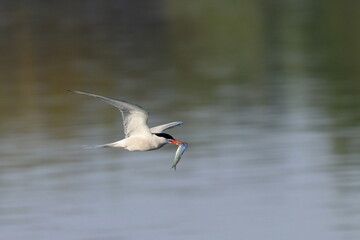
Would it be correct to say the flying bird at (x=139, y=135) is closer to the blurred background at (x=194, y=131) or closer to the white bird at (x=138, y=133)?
the white bird at (x=138, y=133)

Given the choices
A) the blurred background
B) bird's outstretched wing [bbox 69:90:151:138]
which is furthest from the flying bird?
the blurred background

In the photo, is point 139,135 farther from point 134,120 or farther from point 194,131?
point 194,131

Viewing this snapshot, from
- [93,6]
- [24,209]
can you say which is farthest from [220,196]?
[93,6]

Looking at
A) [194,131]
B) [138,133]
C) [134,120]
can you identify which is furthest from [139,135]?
[194,131]

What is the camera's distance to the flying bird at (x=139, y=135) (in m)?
7.31

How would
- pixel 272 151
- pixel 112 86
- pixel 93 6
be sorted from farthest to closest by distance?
1. pixel 93 6
2. pixel 112 86
3. pixel 272 151

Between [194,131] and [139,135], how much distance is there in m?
7.28

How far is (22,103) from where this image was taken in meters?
18.6

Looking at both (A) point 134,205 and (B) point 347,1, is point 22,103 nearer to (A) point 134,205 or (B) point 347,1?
(A) point 134,205

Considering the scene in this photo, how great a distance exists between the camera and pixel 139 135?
7.48 m

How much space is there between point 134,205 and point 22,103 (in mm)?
7321

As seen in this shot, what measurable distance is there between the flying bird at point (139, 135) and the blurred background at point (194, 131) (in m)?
3.01

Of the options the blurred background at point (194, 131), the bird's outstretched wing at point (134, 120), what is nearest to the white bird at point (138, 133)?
the bird's outstretched wing at point (134, 120)

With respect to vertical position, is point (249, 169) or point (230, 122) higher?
point (230, 122)
